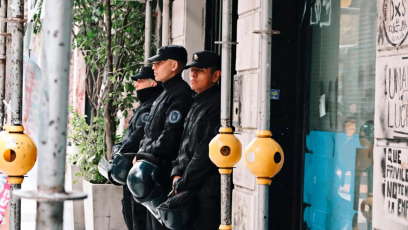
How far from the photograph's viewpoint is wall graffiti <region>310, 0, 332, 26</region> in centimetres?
649

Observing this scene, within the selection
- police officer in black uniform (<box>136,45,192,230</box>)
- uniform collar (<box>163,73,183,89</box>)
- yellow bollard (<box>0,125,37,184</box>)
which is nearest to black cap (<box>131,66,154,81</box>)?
police officer in black uniform (<box>136,45,192,230</box>)

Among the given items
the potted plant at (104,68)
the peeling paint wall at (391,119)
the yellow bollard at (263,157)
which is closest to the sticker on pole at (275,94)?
the yellow bollard at (263,157)

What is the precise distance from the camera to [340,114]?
244 inches

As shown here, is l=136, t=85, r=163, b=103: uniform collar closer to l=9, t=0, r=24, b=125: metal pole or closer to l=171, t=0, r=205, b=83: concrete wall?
l=171, t=0, r=205, b=83: concrete wall

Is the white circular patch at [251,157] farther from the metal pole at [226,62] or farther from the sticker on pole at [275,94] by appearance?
the sticker on pole at [275,94]

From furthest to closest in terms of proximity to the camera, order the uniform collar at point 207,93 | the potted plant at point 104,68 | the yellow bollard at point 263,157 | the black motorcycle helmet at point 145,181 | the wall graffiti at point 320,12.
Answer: the potted plant at point 104,68 → the black motorcycle helmet at point 145,181 → the uniform collar at point 207,93 → the wall graffiti at point 320,12 → the yellow bollard at point 263,157

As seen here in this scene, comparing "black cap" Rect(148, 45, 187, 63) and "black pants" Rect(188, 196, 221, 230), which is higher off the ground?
"black cap" Rect(148, 45, 187, 63)

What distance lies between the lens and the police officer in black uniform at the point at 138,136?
8523 millimetres

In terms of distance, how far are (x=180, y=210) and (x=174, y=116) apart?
3.91 ft

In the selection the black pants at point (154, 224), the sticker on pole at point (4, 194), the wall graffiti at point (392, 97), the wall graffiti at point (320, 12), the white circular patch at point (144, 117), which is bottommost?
the black pants at point (154, 224)

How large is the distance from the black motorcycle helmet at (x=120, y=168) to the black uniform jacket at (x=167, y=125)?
1.64ft

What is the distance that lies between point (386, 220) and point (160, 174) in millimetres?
3041

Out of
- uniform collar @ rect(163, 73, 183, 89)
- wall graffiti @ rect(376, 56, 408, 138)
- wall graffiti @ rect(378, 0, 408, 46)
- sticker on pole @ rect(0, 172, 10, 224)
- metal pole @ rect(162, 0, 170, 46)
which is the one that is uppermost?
metal pole @ rect(162, 0, 170, 46)

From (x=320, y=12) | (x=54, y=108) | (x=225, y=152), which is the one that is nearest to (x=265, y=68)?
(x=225, y=152)
